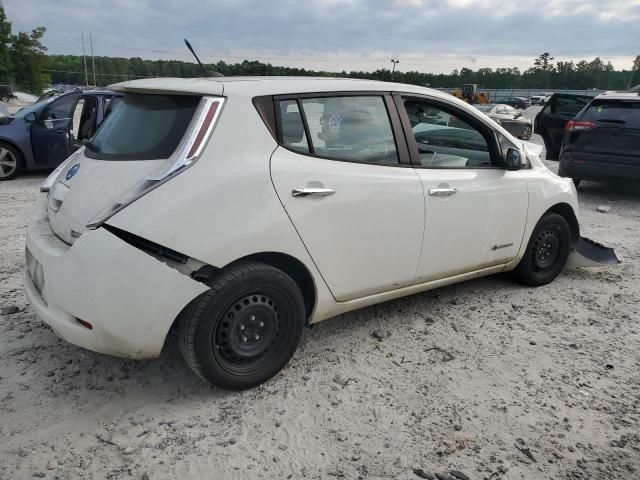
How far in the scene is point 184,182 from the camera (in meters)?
2.61

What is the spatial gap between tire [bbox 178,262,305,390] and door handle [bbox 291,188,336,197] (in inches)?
16.6

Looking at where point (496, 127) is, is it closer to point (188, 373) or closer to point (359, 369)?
point (359, 369)

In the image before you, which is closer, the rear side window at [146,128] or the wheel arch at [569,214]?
the rear side window at [146,128]

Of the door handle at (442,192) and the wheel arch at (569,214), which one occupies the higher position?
the door handle at (442,192)

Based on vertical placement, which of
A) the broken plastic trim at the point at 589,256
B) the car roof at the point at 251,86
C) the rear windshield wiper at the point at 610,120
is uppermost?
the car roof at the point at 251,86

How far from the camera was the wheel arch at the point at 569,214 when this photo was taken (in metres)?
4.61

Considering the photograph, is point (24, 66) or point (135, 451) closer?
point (135, 451)

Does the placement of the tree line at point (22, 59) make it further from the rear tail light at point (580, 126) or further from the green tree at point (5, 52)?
the rear tail light at point (580, 126)

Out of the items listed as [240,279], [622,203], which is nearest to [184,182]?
[240,279]

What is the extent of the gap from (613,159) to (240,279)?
23.5ft

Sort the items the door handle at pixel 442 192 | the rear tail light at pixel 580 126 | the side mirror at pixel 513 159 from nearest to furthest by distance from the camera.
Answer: the door handle at pixel 442 192
the side mirror at pixel 513 159
the rear tail light at pixel 580 126

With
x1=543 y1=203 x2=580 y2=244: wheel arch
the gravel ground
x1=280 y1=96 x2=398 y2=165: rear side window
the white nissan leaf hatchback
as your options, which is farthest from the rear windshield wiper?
x1=280 y1=96 x2=398 y2=165: rear side window

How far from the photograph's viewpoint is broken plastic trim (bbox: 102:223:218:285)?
8.25 feet

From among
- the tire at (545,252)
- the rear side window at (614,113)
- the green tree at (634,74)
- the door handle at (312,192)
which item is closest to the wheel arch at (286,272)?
the door handle at (312,192)
